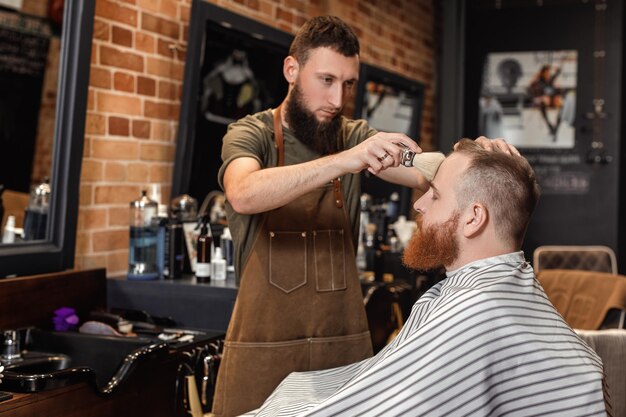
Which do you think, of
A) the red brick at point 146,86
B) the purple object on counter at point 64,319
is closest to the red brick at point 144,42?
the red brick at point 146,86

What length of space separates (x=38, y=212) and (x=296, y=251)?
36.7 inches

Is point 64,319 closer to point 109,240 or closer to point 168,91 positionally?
point 109,240

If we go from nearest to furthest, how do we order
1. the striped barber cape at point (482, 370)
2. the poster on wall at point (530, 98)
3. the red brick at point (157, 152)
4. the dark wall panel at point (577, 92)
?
the striped barber cape at point (482, 370)
the red brick at point (157, 152)
the dark wall panel at point (577, 92)
the poster on wall at point (530, 98)

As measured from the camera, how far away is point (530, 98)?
6090 mm

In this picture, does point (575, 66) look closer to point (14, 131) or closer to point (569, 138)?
point (569, 138)

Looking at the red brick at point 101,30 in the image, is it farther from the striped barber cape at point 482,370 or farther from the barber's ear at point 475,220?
the striped barber cape at point 482,370

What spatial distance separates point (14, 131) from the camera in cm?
258

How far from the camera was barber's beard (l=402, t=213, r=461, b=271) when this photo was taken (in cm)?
184

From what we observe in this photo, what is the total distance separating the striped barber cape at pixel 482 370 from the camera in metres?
1.55

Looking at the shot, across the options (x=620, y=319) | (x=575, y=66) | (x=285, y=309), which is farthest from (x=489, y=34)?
(x=285, y=309)

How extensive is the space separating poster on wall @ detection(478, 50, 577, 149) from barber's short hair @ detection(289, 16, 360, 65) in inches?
162

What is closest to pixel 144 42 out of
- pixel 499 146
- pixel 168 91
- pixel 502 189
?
pixel 168 91

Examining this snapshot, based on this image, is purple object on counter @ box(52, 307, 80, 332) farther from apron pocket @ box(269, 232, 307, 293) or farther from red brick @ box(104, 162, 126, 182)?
apron pocket @ box(269, 232, 307, 293)

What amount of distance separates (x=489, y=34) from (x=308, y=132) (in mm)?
4344
